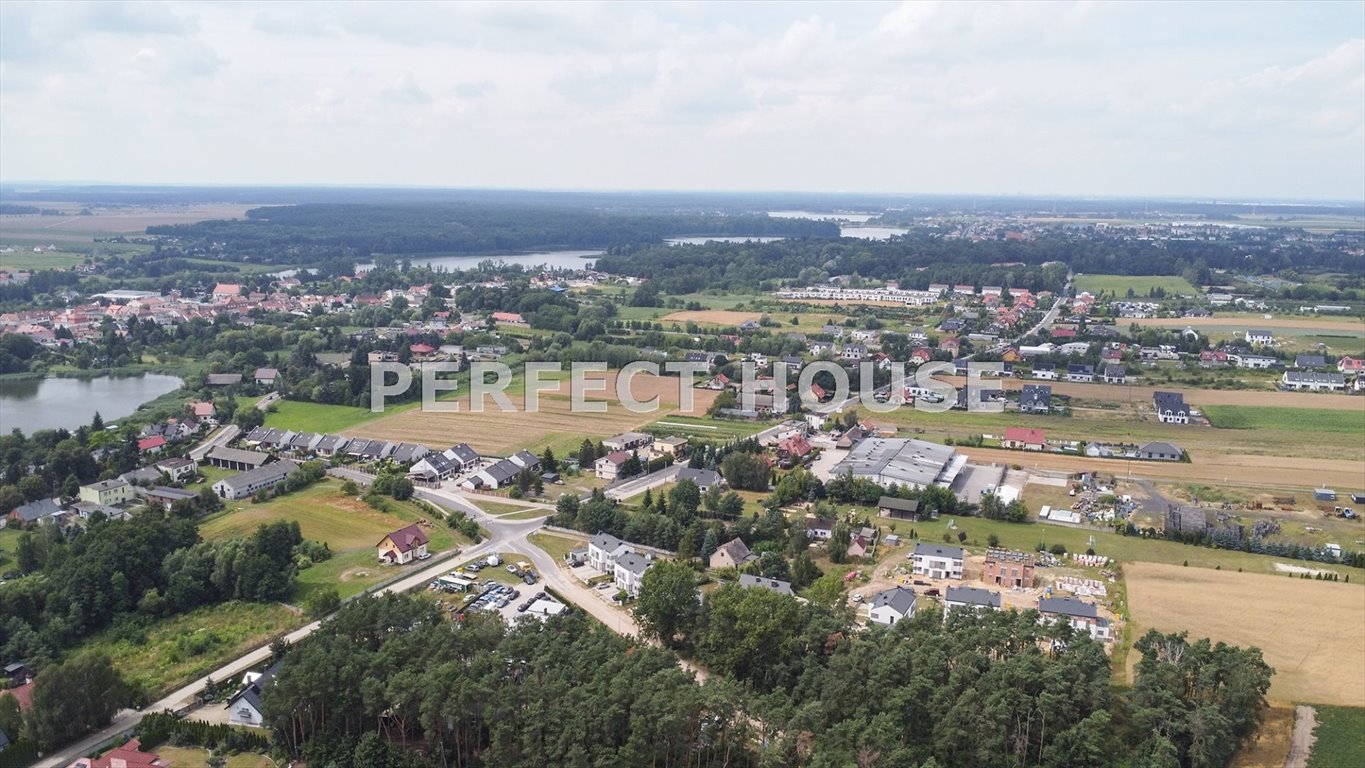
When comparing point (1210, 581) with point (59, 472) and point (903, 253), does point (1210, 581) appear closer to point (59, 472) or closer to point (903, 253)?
point (59, 472)

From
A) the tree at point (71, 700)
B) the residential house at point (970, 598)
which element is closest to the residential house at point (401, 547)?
the tree at point (71, 700)

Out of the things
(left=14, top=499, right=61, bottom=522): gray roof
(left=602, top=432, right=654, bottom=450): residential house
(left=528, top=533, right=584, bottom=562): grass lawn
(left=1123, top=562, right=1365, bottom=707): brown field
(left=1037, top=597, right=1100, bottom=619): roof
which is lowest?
(left=528, top=533, right=584, bottom=562): grass lawn

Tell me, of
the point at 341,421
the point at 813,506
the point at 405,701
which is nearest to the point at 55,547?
the point at 405,701

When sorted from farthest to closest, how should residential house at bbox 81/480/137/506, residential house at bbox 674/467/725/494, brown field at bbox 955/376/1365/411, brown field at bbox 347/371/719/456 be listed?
brown field at bbox 955/376/1365/411
brown field at bbox 347/371/719/456
residential house at bbox 674/467/725/494
residential house at bbox 81/480/137/506

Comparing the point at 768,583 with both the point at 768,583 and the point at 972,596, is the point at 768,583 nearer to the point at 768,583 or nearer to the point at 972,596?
the point at 768,583

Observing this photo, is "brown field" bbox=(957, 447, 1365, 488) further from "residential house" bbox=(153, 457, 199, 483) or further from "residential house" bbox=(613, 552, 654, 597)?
"residential house" bbox=(153, 457, 199, 483)

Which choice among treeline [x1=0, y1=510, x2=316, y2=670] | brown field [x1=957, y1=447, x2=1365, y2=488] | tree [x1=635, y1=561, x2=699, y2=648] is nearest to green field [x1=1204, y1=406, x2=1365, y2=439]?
brown field [x1=957, y1=447, x2=1365, y2=488]

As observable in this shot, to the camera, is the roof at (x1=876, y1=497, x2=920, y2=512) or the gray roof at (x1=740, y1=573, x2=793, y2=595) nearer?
the gray roof at (x1=740, y1=573, x2=793, y2=595)
